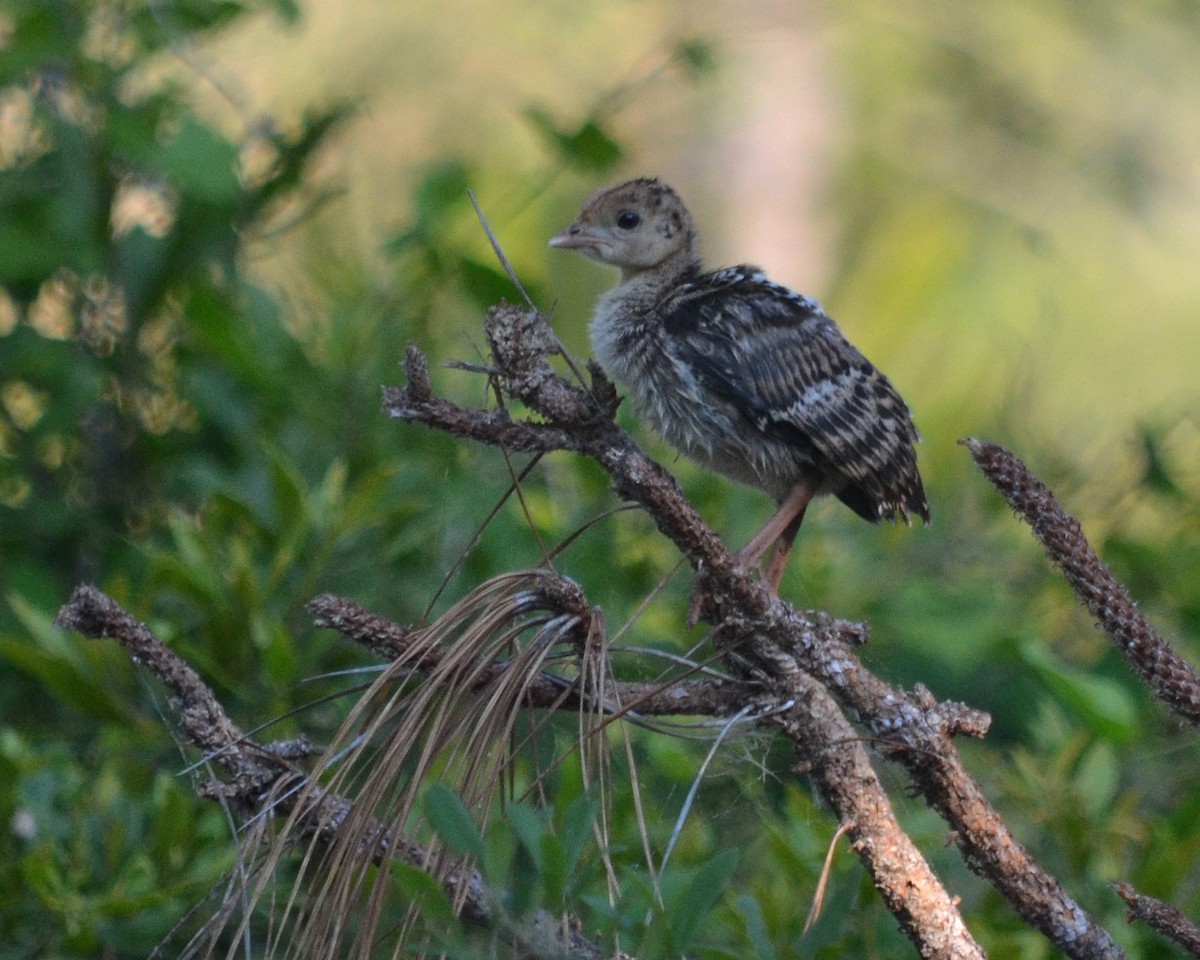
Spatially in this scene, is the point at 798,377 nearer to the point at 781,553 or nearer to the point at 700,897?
the point at 781,553

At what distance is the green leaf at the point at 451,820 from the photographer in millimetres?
1089

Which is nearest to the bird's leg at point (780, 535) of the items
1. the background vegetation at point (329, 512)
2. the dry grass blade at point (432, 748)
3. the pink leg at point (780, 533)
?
the pink leg at point (780, 533)

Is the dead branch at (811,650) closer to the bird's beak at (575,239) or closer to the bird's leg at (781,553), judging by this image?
the bird's leg at (781,553)

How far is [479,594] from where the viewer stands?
1555 mm

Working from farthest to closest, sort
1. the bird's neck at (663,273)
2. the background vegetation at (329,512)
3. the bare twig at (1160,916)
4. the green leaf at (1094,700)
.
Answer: the bird's neck at (663,273)
the background vegetation at (329,512)
the green leaf at (1094,700)
the bare twig at (1160,916)

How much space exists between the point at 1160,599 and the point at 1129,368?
409 centimetres

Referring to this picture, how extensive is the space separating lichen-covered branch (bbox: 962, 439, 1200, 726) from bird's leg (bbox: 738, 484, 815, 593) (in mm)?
759

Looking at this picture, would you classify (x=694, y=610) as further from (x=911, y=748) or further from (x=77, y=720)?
(x=77, y=720)

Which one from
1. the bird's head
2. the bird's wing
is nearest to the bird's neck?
the bird's head

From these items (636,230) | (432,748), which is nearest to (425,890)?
(432,748)

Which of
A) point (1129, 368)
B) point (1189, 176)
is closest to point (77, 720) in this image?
point (1129, 368)

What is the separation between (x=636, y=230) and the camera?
292cm

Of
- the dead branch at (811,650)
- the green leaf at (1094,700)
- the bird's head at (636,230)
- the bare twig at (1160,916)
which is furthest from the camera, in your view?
the bird's head at (636,230)

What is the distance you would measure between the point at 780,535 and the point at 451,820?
1321mm
